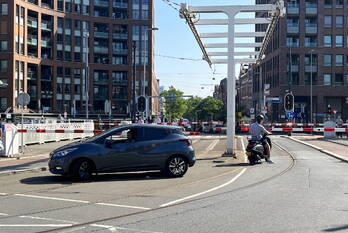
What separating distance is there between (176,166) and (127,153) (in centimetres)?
144

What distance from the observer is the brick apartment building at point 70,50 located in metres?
62.4

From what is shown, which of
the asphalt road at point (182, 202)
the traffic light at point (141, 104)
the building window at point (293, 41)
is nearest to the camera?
the asphalt road at point (182, 202)

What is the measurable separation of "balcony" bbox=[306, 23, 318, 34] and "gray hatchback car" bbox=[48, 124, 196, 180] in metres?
64.3

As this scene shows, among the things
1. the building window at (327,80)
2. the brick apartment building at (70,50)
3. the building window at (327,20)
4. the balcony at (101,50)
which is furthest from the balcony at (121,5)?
the building window at (327,80)

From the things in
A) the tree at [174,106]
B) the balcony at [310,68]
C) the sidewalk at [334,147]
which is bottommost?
the sidewalk at [334,147]

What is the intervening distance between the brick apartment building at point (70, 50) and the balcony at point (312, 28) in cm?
2519

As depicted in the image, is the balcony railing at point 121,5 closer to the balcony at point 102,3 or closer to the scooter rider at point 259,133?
the balcony at point 102,3

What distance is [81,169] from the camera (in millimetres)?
12203

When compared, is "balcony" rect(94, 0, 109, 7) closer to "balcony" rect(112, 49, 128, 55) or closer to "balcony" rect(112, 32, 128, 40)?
"balcony" rect(112, 32, 128, 40)

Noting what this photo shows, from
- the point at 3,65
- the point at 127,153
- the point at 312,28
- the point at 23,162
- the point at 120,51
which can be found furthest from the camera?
the point at 120,51

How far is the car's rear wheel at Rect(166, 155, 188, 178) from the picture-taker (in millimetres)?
12906

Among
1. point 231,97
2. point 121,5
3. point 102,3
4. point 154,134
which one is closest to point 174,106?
point 121,5

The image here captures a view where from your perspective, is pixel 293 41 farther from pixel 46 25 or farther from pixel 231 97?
pixel 231 97

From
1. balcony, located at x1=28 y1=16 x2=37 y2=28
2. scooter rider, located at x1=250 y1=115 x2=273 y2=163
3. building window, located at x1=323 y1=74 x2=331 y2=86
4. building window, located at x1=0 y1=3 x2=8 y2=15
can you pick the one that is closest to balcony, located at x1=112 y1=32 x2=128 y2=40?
balcony, located at x1=28 y1=16 x2=37 y2=28
